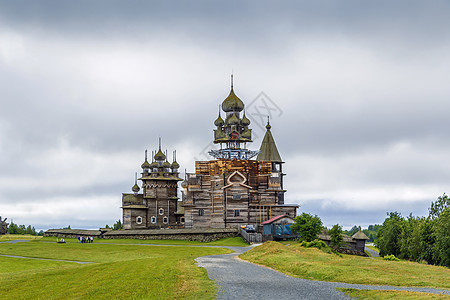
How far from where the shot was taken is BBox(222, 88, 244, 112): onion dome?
8925 centimetres

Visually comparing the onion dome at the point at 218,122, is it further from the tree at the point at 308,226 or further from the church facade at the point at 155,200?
the tree at the point at 308,226

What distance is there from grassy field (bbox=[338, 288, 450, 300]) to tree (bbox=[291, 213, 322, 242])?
116ft

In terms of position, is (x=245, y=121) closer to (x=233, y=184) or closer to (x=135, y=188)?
(x=233, y=184)

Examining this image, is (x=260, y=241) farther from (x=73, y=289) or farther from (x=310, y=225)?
(x=73, y=289)

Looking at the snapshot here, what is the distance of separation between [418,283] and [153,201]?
263 feet

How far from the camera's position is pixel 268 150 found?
9531 cm

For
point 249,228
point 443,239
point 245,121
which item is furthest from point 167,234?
point 443,239

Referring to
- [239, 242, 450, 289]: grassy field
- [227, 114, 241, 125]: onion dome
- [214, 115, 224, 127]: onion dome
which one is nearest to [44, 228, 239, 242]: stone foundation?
[227, 114, 241, 125]: onion dome

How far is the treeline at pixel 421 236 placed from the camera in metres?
50.8

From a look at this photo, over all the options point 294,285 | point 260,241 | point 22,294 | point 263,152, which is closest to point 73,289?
point 22,294

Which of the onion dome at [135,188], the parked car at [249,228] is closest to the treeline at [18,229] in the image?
the onion dome at [135,188]

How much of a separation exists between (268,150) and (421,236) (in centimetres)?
4082

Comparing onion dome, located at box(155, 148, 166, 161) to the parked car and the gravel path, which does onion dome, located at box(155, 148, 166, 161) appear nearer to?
the parked car

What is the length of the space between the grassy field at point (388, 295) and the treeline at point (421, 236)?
30.3 meters
